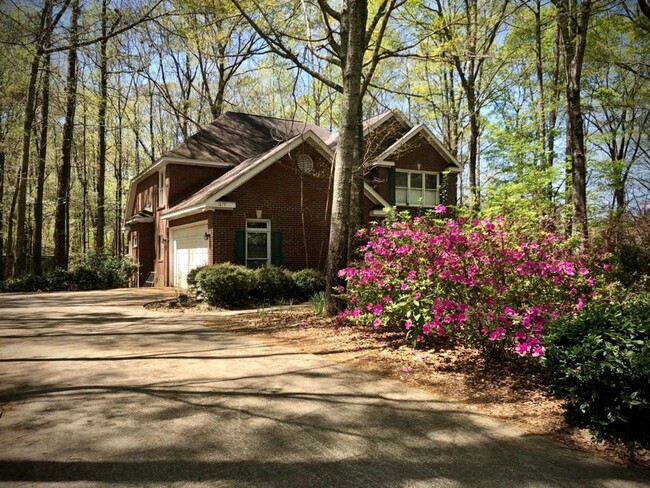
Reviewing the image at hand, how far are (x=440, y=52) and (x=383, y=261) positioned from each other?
21.9 ft

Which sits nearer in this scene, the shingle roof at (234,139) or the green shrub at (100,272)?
the shingle roof at (234,139)

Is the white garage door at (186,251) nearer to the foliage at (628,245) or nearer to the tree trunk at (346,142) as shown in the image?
the tree trunk at (346,142)

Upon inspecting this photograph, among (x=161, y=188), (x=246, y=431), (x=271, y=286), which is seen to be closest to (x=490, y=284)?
(x=246, y=431)

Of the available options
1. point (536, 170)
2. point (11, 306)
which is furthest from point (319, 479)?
point (536, 170)

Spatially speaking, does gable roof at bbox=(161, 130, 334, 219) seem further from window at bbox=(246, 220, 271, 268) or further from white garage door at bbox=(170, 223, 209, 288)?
window at bbox=(246, 220, 271, 268)

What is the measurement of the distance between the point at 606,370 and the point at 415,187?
59.8 feet

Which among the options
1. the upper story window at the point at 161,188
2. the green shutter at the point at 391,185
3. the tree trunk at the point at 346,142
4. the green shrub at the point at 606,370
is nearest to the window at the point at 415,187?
the green shutter at the point at 391,185

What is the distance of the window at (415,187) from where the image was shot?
20766mm

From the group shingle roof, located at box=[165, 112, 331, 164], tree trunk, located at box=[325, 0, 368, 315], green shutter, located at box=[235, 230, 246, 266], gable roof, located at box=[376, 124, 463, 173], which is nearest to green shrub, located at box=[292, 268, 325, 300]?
green shutter, located at box=[235, 230, 246, 266]

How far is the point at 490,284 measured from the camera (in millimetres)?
5434

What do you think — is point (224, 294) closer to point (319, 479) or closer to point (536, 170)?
point (319, 479)

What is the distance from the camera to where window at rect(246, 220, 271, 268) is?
52.2 ft

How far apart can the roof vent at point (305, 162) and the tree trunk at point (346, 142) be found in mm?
7712

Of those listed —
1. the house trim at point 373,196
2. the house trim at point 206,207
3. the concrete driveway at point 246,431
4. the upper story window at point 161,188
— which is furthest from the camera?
the upper story window at point 161,188
